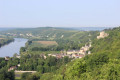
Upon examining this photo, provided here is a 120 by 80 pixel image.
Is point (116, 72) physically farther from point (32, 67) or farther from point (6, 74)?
point (32, 67)

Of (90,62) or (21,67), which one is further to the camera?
(21,67)

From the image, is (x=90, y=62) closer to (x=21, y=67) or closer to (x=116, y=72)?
(x=116, y=72)

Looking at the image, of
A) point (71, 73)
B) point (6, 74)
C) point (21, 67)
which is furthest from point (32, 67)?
point (71, 73)

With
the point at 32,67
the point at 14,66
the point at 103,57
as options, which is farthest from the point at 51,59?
the point at 103,57

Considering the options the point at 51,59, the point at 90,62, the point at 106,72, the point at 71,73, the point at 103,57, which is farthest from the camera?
the point at 51,59

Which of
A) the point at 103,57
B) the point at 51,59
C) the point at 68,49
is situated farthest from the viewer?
the point at 68,49

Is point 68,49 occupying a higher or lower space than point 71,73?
lower

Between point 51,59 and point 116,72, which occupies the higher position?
point 116,72

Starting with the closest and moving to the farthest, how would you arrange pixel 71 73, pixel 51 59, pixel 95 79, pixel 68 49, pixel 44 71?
pixel 95 79, pixel 71 73, pixel 44 71, pixel 51 59, pixel 68 49

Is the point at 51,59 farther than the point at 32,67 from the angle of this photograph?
Yes
